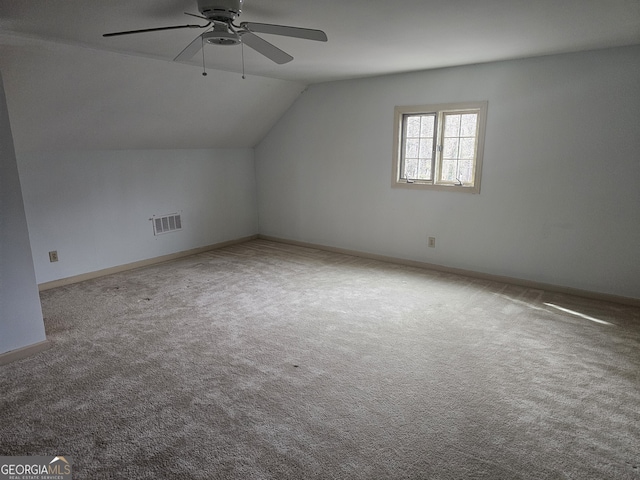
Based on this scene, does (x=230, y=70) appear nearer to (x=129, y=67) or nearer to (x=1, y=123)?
(x=129, y=67)

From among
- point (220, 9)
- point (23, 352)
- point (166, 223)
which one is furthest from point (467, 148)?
point (23, 352)

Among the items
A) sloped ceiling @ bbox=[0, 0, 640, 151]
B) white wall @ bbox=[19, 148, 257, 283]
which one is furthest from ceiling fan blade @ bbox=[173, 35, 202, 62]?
white wall @ bbox=[19, 148, 257, 283]

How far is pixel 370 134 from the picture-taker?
4906mm

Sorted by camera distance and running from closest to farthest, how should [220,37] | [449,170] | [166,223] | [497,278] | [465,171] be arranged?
[220,37], [497,278], [465,171], [449,170], [166,223]

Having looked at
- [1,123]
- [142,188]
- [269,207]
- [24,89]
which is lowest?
[269,207]

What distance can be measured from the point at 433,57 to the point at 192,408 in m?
3.50

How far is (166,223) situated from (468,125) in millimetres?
3885

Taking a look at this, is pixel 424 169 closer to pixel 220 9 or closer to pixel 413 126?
pixel 413 126

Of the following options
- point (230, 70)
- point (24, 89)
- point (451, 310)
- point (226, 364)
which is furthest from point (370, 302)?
point (24, 89)

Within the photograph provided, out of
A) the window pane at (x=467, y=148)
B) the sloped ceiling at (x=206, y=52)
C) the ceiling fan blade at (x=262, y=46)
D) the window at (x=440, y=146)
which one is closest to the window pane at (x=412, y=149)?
the window at (x=440, y=146)

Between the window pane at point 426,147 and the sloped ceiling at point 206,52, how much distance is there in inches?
32.1

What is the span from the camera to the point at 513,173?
13.1ft

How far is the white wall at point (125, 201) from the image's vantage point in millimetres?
4086

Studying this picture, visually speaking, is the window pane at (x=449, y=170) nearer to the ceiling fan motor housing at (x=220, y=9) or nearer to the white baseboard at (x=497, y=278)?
the white baseboard at (x=497, y=278)
